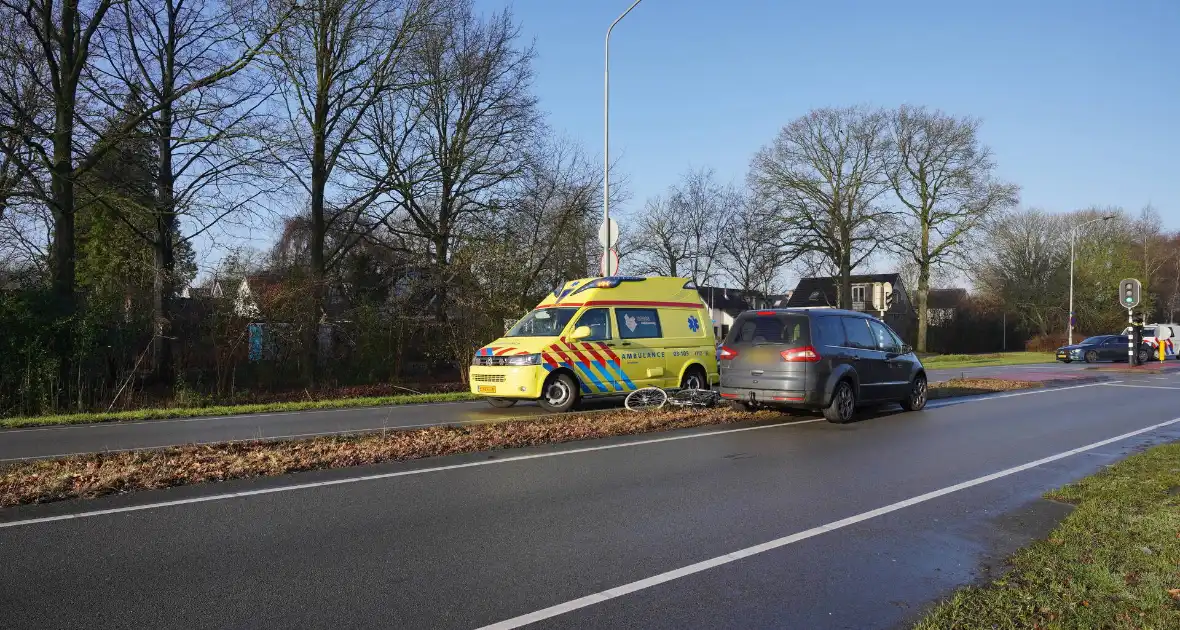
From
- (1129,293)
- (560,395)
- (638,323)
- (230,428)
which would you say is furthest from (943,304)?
(230,428)

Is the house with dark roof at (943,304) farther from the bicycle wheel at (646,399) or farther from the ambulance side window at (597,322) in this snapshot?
the ambulance side window at (597,322)

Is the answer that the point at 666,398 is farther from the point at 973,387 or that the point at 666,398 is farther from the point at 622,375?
the point at 973,387

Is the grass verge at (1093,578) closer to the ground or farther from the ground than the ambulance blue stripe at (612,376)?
closer to the ground

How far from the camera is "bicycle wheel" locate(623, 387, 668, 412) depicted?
1365 cm

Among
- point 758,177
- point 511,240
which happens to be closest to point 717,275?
point 758,177

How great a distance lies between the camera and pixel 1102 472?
846 centimetres

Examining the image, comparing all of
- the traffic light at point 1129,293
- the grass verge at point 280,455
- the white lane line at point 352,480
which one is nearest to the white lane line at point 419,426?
the grass verge at point 280,455

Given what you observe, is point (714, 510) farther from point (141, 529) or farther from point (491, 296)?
point (491, 296)

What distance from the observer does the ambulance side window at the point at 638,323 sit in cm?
1480

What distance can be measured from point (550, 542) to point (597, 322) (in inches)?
348

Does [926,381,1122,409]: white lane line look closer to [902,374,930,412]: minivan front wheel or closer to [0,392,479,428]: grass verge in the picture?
[902,374,930,412]: minivan front wheel

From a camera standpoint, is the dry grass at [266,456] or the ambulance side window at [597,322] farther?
the ambulance side window at [597,322]

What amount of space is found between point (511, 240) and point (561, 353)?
1199 cm

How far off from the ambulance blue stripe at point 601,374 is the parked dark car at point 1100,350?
33.6 metres
